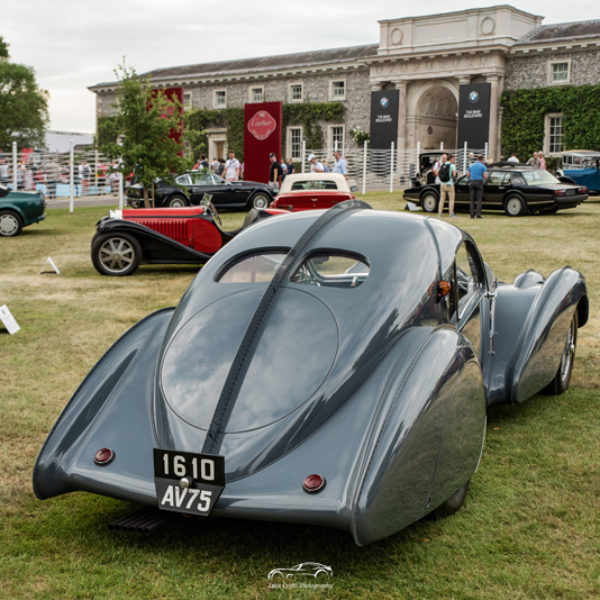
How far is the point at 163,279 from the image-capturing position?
37.3ft

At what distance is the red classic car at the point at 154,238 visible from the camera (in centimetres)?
1144

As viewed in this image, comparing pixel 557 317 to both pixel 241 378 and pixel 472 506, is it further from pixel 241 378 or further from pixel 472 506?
pixel 241 378

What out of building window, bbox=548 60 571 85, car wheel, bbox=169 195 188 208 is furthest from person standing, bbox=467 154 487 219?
building window, bbox=548 60 571 85

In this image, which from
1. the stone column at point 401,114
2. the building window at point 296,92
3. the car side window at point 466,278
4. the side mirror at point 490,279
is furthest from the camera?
the building window at point 296,92

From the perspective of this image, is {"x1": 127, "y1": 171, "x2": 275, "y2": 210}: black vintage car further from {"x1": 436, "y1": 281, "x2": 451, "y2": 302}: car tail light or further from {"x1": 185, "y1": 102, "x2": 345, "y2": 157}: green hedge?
{"x1": 185, "y1": 102, "x2": 345, "y2": 157}: green hedge

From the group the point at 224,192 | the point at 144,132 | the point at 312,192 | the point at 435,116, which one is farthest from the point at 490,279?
the point at 435,116

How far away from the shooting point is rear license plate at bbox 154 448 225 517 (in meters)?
3.03

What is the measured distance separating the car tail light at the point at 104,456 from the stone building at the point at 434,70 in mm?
38002

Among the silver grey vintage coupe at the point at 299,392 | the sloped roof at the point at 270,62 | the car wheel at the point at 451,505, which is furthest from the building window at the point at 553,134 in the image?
the car wheel at the point at 451,505

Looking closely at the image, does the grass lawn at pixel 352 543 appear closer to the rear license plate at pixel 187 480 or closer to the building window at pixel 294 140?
the rear license plate at pixel 187 480

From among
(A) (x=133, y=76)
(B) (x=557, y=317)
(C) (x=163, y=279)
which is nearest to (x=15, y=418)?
(B) (x=557, y=317)

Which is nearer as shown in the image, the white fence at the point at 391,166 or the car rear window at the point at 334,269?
the car rear window at the point at 334,269

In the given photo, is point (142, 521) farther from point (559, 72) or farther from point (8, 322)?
point (559, 72)

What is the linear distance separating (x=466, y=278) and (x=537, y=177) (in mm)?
18777
